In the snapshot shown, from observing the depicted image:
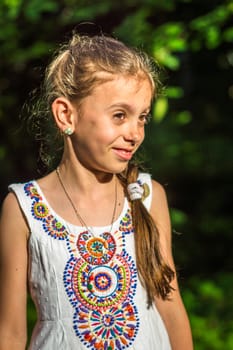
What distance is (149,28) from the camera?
15.5 ft

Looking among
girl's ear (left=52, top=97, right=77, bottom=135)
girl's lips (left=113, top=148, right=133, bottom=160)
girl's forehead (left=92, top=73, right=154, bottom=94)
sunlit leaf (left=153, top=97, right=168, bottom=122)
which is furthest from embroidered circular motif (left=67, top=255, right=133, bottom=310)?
sunlit leaf (left=153, top=97, right=168, bottom=122)

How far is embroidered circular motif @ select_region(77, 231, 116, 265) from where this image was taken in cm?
256

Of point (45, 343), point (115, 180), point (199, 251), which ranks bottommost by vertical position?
point (45, 343)

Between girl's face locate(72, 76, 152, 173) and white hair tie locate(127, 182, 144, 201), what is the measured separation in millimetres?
142

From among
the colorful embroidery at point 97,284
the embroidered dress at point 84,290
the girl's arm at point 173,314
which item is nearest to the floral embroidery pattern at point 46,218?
the embroidered dress at point 84,290

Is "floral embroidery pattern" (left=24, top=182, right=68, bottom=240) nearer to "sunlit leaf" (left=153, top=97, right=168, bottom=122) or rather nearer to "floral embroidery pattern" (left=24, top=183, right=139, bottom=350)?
"floral embroidery pattern" (left=24, top=183, right=139, bottom=350)

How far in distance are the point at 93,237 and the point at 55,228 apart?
14 cm

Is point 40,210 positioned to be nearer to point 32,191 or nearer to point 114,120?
point 32,191

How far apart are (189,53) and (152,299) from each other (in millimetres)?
4481

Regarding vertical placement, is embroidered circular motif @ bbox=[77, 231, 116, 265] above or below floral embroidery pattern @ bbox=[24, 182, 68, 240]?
below

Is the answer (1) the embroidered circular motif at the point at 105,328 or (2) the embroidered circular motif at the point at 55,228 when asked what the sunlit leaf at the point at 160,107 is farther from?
(1) the embroidered circular motif at the point at 105,328

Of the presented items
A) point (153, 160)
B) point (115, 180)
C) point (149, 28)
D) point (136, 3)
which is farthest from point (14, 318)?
point (153, 160)

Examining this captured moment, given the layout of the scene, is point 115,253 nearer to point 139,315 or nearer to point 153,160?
point 139,315

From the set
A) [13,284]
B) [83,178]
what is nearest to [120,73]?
[83,178]
